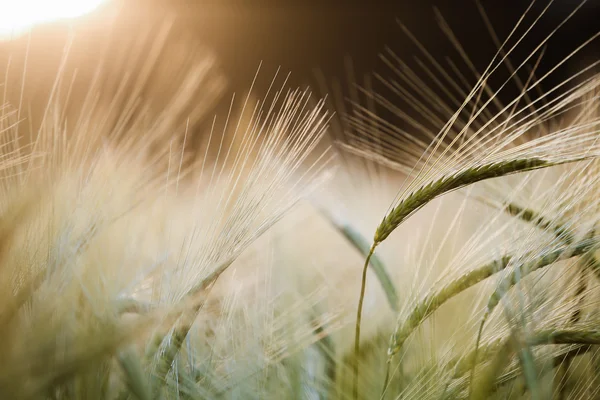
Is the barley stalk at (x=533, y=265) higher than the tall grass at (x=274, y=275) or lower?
lower

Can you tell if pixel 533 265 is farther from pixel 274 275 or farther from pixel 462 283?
pixel 274 275

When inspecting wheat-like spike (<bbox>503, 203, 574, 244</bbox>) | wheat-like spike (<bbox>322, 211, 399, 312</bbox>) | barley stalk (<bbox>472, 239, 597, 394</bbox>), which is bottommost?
barley stalk (<bbox>472, 239, 597, 394</bbox>)

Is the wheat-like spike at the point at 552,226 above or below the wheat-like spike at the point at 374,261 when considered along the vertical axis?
below

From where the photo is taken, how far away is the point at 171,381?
305 millimetres

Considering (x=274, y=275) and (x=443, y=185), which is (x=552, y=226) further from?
(x=274, y=275)

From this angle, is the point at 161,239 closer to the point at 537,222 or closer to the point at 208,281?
the point at 208,281

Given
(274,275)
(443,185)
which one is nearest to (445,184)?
(443,185)

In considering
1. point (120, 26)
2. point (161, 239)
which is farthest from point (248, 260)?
point (120, 26)

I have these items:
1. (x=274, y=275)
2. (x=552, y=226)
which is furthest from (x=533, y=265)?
(x=274, y=275)

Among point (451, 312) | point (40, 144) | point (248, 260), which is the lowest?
point (451, 312)

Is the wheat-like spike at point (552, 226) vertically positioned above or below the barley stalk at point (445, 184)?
below

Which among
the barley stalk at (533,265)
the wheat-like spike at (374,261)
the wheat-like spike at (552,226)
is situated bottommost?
the barley stalk at (533,265)

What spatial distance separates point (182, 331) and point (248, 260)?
0.49ft

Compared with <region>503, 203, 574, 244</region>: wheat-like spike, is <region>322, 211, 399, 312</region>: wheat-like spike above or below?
above
